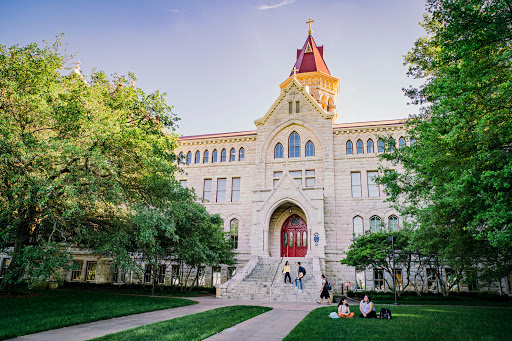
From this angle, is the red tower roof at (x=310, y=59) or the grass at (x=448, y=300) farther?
the red tower roof at (x=310, y=59)

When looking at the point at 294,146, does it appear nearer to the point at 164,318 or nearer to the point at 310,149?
the point at 310,149

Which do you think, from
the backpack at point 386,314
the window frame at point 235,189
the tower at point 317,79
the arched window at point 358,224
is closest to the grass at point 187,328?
the backpack at point 386,314

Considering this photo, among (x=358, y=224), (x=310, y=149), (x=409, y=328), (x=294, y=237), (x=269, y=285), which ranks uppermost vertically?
(x=310, y=149)

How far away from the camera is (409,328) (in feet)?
31.4

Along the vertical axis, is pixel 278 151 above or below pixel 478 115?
above

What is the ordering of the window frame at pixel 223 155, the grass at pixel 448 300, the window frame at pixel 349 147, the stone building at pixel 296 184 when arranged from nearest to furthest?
the grass at pixel 448 300, the stone building at pixel 296 184, the window frame at pixel 349 147, the window frame at pixel 223 155

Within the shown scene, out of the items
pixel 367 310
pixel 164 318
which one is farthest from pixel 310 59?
Result: pixel 164 318

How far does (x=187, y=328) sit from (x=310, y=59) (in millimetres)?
39540

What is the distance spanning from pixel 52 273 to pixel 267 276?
13461 millimetres

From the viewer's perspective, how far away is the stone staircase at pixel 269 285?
1952cm

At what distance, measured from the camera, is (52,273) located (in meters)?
12.9

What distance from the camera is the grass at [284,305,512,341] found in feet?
27.6

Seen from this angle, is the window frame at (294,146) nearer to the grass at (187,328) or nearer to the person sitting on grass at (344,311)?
the person sitting on grass at (344,311)

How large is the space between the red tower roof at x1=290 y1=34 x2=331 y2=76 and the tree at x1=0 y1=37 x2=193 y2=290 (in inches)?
1148
